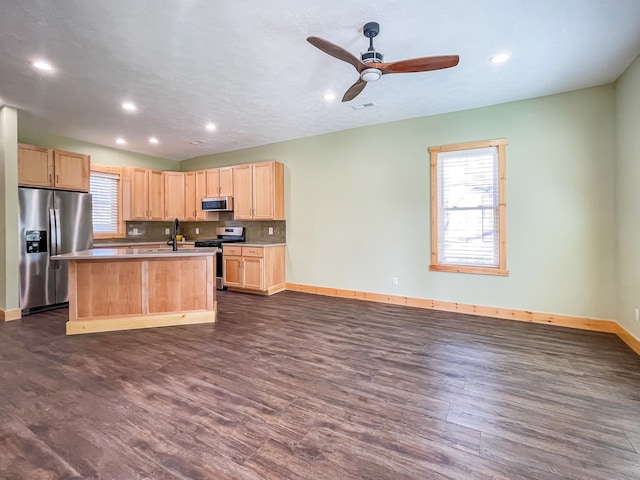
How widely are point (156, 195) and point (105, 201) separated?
935 mm

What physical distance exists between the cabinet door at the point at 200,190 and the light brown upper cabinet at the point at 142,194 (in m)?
0.83

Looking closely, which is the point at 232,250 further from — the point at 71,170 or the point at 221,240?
the point at 71,170

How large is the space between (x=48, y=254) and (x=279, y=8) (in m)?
4.77

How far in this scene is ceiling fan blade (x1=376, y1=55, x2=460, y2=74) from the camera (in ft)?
7.75

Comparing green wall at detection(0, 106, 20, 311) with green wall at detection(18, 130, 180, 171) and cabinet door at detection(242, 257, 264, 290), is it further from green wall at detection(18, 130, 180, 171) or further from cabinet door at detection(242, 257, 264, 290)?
cabinet door at detection(242, 257, 264, 290)

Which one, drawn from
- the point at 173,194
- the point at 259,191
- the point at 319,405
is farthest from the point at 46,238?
the point at 319,405

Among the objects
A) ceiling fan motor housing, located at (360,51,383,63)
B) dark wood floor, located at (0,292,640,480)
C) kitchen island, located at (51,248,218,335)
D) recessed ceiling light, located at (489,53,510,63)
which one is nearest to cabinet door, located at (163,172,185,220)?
kitchen island, located at (51,248,218,335)

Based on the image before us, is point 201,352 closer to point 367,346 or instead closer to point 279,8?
point 367,346

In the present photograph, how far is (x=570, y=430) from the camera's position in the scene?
1.77 metres

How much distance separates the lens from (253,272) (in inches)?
213

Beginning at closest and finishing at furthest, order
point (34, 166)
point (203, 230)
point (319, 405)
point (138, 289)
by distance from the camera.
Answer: point (319, 405), point (138, 289), point (34, 166), point (203, 230)

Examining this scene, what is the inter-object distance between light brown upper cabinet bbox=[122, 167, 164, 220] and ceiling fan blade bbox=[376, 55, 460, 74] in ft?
18.7

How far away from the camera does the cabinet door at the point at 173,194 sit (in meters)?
6.54

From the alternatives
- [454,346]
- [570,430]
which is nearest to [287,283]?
[454,346]
